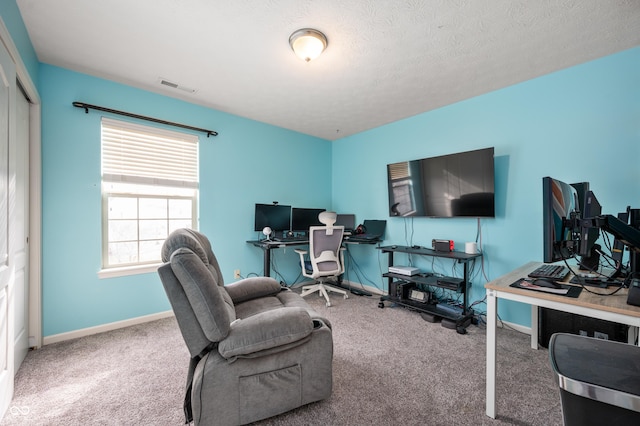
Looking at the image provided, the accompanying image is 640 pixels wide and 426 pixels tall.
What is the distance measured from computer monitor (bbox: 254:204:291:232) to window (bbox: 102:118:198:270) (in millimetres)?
814

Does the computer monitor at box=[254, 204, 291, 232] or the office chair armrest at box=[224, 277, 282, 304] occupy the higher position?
the computer monitor at box=[254, 204, 291, 232]

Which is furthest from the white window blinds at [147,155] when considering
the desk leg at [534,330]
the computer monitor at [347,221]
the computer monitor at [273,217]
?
the desk leg at [534,330]

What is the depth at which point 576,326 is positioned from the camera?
2164 millimetres

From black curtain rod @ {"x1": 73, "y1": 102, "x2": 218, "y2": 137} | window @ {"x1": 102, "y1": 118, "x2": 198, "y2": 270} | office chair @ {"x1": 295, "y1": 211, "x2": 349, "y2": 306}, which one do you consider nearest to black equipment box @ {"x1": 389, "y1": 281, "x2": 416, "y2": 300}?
office chair @ {"x1": 295, "y1": 211, "x2": 349, "y2": 306}

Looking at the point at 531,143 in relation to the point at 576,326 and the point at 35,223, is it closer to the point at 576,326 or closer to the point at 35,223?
the point at 576,326

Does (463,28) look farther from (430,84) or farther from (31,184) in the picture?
(31,184)

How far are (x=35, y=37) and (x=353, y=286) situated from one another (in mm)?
4400

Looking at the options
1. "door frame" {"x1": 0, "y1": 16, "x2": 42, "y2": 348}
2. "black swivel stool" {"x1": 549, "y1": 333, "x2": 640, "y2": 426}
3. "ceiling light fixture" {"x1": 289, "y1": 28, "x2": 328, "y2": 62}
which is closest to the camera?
"black swivel stool" {"x1": 549, "y1": 333, "x2": 640, "y2": 426}

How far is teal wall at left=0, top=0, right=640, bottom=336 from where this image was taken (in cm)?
223

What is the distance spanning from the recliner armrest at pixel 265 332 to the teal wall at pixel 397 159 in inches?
83.0

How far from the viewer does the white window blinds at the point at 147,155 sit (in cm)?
271

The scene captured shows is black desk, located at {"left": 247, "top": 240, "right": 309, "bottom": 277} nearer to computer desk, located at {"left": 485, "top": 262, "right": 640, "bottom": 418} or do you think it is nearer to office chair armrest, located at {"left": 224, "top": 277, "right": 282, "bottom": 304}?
office chair armrest, located at {"left": 224, "top": 277, "right": 282, "bottom": 304}

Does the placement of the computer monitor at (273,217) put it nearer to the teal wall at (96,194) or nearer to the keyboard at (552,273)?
the teal wall at (96,194)

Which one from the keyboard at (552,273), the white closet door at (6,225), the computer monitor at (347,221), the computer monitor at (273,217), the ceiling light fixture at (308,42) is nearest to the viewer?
the white closet door at (6,225)
